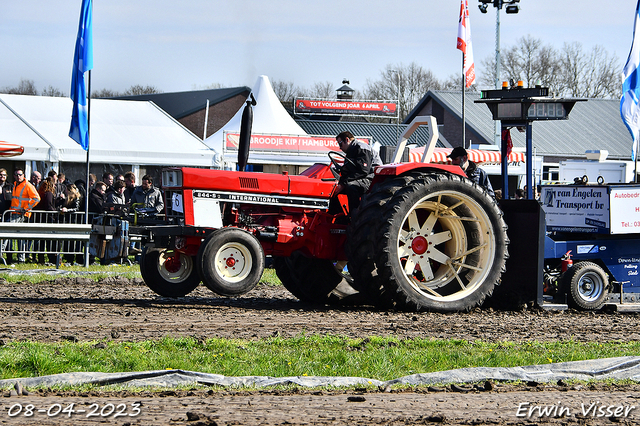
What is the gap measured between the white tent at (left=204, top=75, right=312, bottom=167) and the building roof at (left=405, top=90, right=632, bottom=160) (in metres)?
16.3

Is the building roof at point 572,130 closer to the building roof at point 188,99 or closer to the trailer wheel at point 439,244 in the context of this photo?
the building roof at point 188,99

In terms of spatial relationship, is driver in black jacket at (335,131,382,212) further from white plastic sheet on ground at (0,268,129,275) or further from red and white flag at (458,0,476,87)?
red and white flag at (458,0,476,87)

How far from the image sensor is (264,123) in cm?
2448

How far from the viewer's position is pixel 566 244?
9.62 metres

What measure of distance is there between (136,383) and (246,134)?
4.33 meters

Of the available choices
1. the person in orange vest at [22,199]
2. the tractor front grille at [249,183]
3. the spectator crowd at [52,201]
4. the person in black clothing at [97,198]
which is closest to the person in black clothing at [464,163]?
the tractor front grille at [249,183]

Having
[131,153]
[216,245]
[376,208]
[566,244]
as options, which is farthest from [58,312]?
[131,153]

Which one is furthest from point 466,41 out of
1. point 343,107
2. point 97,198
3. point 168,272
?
point 343,107

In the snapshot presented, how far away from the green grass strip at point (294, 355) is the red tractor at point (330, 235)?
1.79 metres

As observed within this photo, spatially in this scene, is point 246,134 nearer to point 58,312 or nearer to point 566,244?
point 58,312

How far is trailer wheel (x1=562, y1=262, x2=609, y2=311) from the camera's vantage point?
30.2 ft

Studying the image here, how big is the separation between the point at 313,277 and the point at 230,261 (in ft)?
4.27

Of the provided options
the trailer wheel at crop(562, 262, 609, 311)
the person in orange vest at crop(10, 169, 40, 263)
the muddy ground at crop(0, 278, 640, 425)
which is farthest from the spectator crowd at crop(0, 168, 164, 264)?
the trailer wheel at crop(562, 262, 609, 311)

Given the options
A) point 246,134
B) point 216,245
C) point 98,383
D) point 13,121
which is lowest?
point 98,383
